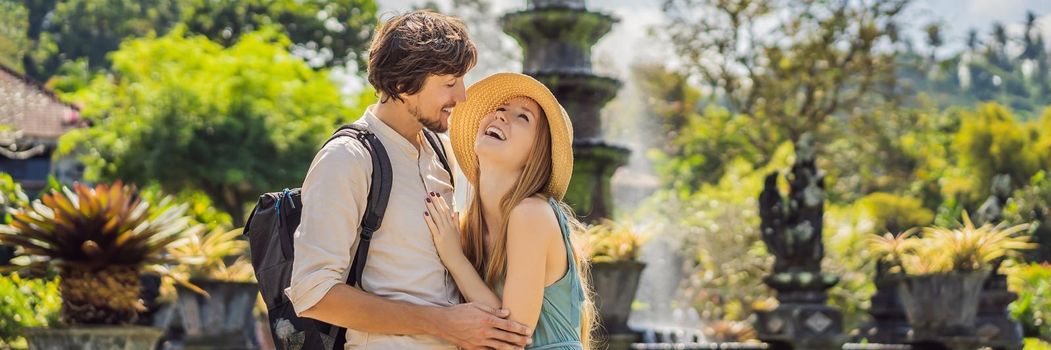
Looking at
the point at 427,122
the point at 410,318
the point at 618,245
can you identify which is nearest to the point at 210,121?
the point at 618,245

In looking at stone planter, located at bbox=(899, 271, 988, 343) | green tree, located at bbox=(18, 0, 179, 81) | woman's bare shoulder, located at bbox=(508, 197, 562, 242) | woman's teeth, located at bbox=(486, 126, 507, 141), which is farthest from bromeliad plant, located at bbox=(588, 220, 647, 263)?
green tree, located at bbox=(18, 0, 179, 81)

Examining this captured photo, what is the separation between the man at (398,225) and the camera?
341 cm

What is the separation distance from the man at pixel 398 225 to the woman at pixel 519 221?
0.23ft

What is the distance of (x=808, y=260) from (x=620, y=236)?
191 cm

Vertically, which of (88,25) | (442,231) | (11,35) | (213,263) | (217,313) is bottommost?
(217,313)

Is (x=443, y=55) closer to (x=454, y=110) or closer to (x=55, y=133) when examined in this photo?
(x=454, y=110)

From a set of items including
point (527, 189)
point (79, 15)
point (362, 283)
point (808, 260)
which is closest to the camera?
point (362, 283)

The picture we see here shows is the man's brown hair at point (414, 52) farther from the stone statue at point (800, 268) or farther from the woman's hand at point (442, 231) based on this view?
the stone statue at point (800, 268)

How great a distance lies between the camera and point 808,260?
Answer: 11.9 m

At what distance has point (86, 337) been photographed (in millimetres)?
8945

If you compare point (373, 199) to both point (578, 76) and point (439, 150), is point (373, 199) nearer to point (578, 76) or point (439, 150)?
point (439, 150)

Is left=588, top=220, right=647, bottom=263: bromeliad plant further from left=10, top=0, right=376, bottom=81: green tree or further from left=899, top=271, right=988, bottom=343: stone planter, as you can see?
left=10, top=0, right=376, bottom=81: green tree

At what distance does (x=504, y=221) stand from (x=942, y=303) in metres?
9.12

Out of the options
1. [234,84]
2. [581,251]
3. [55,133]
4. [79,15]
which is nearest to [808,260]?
[581,251]
